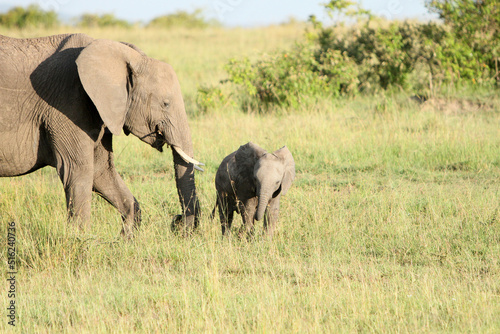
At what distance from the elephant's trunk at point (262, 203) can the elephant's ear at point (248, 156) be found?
44 cm

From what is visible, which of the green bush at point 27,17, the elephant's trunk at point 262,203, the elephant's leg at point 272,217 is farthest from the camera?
the green bush at point 27,17

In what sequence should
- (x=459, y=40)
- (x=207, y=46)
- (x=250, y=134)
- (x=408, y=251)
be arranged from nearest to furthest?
1. (x=408, y=251)
2. (x=250, y=134)
3. (x=459, y=40)
4. (x=207, y=46)

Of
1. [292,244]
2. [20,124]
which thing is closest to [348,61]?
[292,244]

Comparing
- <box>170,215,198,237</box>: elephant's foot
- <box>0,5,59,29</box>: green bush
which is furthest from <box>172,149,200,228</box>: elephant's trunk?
<box>0,5,59,29</box>: green bush

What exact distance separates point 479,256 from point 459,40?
8319 mm

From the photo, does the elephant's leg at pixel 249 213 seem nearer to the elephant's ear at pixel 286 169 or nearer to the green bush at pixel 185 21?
the elephant's ear at pixel 286 169

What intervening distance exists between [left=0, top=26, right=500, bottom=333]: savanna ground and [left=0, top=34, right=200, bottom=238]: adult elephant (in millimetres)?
536

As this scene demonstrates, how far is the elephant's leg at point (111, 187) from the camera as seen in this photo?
5.93m

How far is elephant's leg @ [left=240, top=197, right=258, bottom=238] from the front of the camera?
5.71 meters

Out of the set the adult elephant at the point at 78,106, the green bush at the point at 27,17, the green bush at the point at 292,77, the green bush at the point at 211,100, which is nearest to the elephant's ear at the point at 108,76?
the adult elephant at the point at 78,106

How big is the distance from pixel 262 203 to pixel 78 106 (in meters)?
1.80

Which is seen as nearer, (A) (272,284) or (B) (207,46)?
(A) (272,284)

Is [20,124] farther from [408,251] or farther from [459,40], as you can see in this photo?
[459,40]

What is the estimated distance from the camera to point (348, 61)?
1279cm
